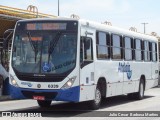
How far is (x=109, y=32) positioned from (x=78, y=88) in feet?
12.0

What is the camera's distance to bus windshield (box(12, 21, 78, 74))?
13398 millimetres

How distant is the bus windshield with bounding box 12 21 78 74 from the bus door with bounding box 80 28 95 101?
37 centimetres

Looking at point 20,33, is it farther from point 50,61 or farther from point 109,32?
point 109,32

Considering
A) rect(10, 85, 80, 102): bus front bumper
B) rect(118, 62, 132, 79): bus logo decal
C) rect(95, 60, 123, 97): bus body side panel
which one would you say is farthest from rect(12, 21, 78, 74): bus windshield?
rect(118, 62, 132, 79): bus logo decal

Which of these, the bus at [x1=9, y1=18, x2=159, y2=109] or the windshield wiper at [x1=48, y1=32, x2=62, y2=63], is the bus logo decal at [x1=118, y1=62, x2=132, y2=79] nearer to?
the bus at [x1=9, y1=18, x2=159, y2=109]

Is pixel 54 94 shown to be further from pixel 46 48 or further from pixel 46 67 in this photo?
pixel 46 48

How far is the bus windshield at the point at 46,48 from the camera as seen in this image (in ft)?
44.0

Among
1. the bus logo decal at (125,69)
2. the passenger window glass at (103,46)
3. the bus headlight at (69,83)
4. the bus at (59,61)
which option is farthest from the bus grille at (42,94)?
the bus logo decal at (125,69)

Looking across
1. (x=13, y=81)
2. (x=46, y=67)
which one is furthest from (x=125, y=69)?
(x=13, y=81)

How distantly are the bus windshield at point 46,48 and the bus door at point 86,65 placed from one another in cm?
37

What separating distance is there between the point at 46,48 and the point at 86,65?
135 centimetres

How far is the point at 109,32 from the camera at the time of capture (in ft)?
53.6

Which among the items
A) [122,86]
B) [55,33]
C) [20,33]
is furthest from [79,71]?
[122,86]

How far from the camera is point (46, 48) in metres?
13.6
